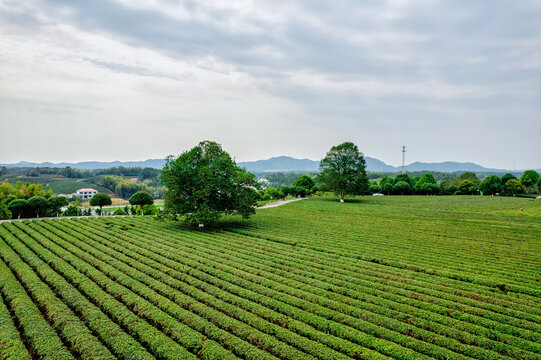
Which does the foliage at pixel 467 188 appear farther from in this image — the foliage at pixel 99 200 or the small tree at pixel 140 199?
the foliage at pixel 99 200

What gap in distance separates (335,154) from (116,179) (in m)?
122

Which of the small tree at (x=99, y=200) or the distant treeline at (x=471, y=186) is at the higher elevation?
the distant treeline at (x=471, y=186)

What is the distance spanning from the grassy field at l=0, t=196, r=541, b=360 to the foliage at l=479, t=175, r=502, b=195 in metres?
65.4

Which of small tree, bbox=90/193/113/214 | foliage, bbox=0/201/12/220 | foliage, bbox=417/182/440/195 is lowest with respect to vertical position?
foliage, bbox=0/201/12/220

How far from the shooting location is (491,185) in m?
82.4

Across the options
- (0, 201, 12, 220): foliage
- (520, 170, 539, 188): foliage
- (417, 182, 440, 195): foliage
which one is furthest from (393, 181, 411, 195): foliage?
(0, 201, 12, 220): foliage

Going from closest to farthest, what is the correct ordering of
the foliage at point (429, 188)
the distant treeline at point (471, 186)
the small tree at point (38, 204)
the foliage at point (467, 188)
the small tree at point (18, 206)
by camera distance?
the small tree at point (18, 206), the small tree at point (38, 204), the distant treeline at point (471, 186), the foliage at point (467, 188), the foliage at point (429, 188)

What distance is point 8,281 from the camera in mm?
15336

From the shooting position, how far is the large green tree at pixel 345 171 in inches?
2331

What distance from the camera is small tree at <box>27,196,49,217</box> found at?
41.1 metres

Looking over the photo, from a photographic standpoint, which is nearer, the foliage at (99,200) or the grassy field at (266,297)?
the grassy field at (266,297)

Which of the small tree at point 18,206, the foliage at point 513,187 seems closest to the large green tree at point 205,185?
the small tree at point 18,206

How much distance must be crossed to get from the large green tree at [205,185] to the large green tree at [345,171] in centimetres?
2899

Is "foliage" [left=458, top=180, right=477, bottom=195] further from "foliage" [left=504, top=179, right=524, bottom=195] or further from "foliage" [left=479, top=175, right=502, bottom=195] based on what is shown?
"foliage" [left=504, top=179, right=524, bottom=195]
